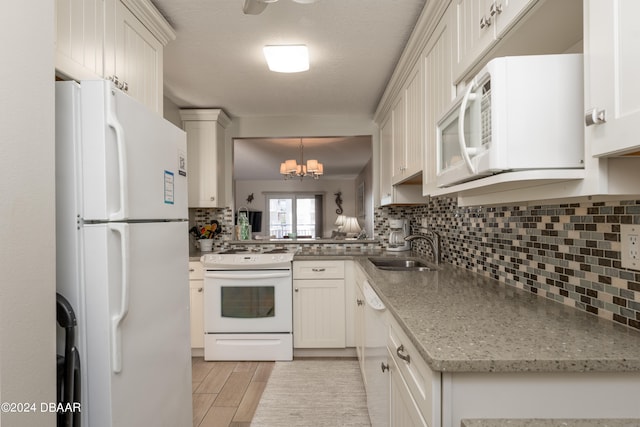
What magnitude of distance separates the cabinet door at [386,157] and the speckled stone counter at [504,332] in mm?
1739

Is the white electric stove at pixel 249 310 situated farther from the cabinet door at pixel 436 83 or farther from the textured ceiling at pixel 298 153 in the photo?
the textured ceiling at pixel 298 153

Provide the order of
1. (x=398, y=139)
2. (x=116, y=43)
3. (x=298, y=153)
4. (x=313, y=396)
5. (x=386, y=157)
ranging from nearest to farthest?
(x=116, y=43)
(x=313, y=396)
(x=398, y=139)
(x=386, y=157)
(x=298, y=153)

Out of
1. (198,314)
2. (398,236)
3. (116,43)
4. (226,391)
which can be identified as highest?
(116,43)

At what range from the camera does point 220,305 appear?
306 cm

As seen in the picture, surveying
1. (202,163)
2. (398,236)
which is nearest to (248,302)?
(202,163)

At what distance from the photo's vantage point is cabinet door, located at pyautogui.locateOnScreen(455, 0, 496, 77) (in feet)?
3.95

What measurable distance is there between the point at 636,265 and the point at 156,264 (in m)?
1.67

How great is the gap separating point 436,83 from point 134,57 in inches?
60.7

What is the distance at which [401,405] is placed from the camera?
121cm

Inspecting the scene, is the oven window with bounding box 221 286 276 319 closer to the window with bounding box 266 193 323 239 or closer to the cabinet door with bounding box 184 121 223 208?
the cabinet door with bounding box 184 121 223 208

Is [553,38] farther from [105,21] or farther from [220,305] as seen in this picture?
[220,305]

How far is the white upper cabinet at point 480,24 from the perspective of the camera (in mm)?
1044

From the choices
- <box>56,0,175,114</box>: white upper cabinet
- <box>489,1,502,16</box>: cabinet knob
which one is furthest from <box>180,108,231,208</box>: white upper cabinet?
<box>489,1,502,16</box>: cabinet knob

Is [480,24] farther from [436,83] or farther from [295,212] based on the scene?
[295,212]
